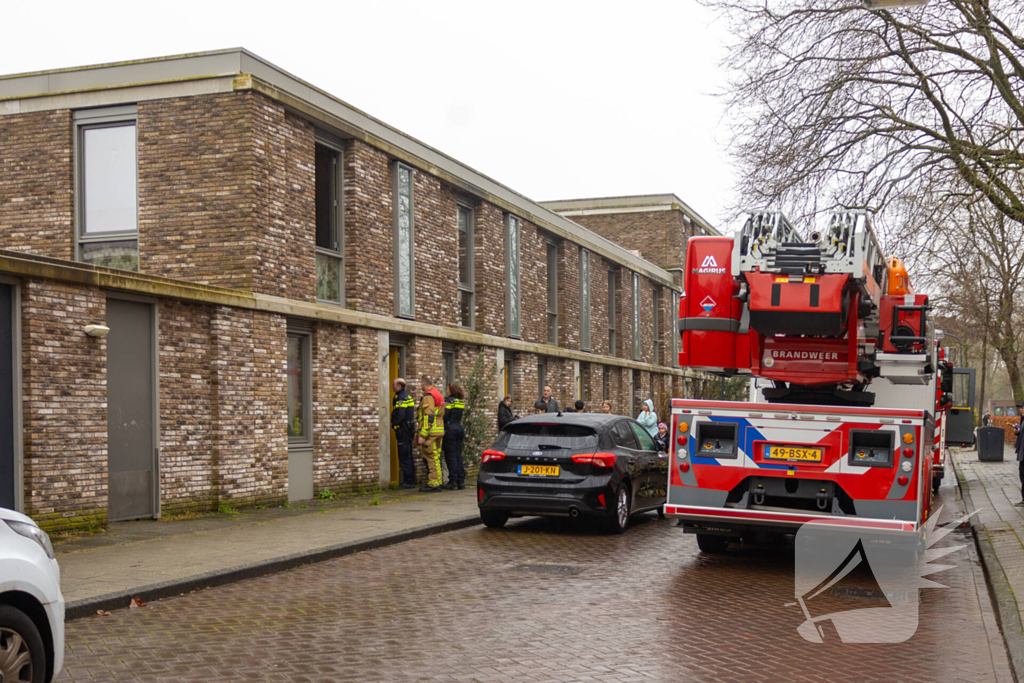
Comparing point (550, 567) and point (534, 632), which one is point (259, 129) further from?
point (534, 632)

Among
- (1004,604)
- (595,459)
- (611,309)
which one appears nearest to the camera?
(1004,604)

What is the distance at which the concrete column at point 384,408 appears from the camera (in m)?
18.1

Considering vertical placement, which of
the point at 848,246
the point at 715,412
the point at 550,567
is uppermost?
the point at 848,246

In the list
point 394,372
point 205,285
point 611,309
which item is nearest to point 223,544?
point 205,285

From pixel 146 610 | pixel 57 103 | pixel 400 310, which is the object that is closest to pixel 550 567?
pixel 146 610

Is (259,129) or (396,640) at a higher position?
(259,129)

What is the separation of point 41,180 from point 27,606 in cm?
1252

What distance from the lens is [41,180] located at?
51.4ft

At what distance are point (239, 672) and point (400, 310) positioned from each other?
1312cm

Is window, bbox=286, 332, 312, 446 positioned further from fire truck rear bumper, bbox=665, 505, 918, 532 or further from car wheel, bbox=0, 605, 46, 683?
car wheel, bbox=0, 605, 46, 683

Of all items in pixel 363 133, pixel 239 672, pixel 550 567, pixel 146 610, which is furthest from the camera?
pixel 363 133

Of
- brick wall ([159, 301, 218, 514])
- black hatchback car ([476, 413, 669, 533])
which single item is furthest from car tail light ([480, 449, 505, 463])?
brick wall ([159, 301, 218, 514])

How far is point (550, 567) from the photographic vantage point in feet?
33.1

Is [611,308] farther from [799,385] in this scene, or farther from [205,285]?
[799,385]
